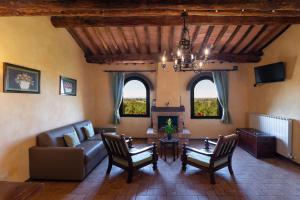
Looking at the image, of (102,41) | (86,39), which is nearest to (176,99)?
(102,41)

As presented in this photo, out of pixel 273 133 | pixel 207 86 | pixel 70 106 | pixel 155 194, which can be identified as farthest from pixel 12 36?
pixel 273 133

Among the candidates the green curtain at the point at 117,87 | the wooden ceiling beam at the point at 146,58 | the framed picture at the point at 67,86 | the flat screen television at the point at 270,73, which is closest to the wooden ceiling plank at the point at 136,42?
the wooden ceiling beam at the point at 146,58

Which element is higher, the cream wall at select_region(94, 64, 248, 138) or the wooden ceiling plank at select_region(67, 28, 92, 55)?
the wooden ceiling plank at select_region(67, 28, 92, 55)

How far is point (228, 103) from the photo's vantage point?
6.59m

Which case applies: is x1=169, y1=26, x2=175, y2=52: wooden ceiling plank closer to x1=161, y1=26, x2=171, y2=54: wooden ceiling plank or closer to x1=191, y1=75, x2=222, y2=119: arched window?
x1=161, y1=26, x2=171, y2=54: wooden ceiling plank

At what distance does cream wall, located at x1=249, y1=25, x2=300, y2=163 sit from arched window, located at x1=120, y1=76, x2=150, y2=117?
361 centimetres

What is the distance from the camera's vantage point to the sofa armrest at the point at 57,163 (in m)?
3.42

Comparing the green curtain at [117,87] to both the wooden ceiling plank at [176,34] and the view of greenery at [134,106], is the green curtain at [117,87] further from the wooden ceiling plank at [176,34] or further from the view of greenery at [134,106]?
the wooden ceiling plank at [176,34]

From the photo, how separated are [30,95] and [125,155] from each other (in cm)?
205

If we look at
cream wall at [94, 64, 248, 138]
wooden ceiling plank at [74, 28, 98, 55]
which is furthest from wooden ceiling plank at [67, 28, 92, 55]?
cream wall at [94, 64, 248, 138]

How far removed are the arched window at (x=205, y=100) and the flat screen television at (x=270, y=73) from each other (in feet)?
4.64

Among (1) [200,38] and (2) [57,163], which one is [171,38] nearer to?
Result: (1) [200,38]

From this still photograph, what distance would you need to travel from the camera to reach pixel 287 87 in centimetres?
466

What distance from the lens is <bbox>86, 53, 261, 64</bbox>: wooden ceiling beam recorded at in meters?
5.91
